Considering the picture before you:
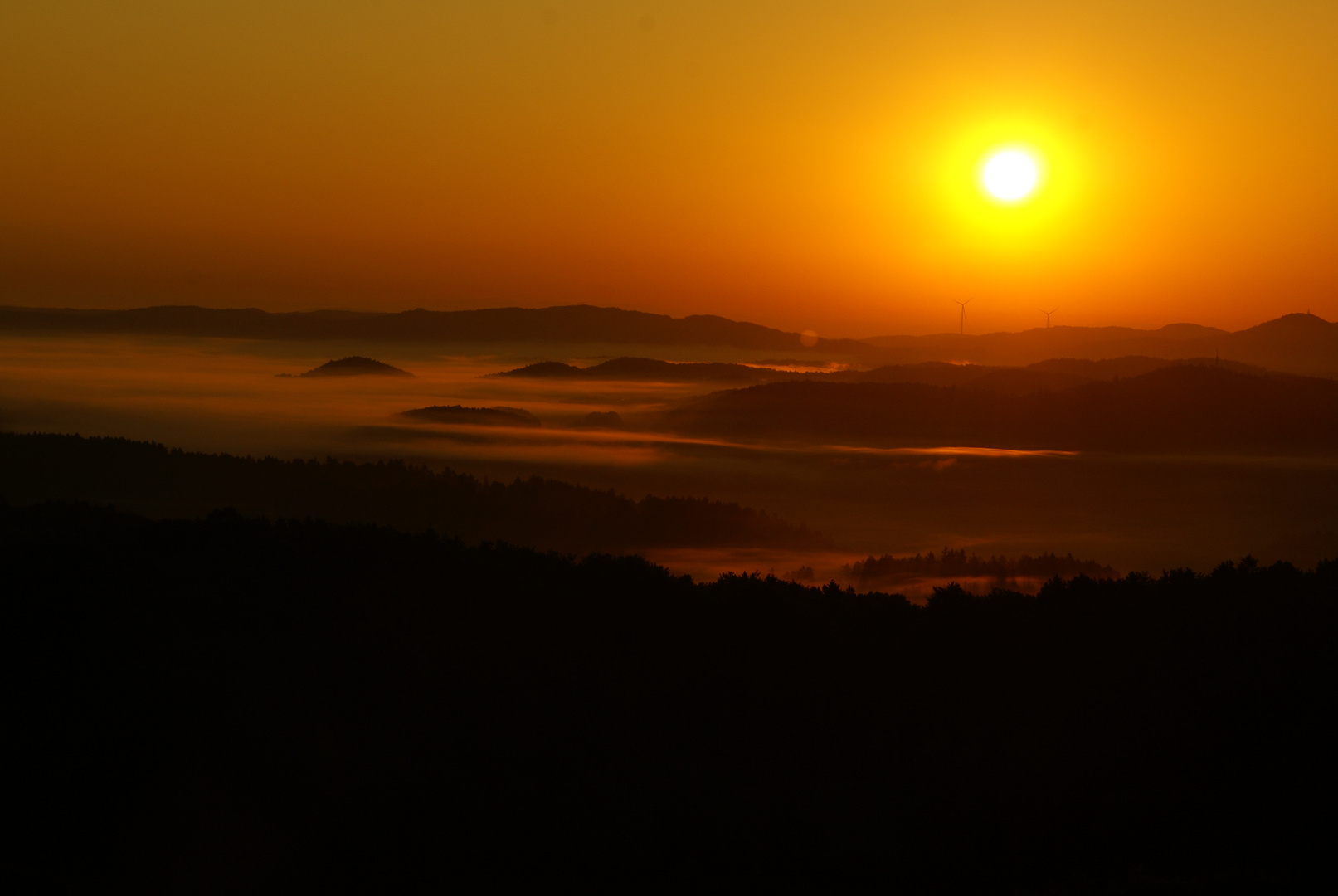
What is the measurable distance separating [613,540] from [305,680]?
114m

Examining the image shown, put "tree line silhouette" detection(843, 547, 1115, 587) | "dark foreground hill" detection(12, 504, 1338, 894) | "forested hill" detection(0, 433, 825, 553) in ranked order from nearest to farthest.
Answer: "dark foreground hill" detection(12, 504, 1338, 894) < "tree line silhouette" detection(843, 547, 1115, 587) < "forested hill" detection(0, 433, 825, 553)

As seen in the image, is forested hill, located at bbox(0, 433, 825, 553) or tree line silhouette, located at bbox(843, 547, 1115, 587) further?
forested hill, located at bbox(0, 433, 825, 553)

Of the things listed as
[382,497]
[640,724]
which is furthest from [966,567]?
[640,724]

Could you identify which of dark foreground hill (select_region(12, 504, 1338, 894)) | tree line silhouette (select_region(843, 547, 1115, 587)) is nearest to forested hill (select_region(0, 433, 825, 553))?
tree line silhouette (select_region(843, 547, 1115, 587))

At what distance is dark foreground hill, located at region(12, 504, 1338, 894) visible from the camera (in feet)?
53.0

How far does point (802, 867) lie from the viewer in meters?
16.6

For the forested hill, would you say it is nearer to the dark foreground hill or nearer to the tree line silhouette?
the tree line silhouette

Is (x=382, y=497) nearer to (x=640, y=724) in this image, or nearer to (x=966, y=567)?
(x=966, y=567)

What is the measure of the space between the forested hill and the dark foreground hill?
299 ft

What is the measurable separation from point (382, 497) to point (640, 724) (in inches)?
4738

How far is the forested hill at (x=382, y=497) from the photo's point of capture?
121188 millimetres

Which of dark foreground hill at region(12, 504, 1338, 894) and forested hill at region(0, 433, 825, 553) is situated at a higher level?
dark foreground hill at region(12, 504, 1338, 894)

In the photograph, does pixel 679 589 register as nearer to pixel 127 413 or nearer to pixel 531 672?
pixel 531 672

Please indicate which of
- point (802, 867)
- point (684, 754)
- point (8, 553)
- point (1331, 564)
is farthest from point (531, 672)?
point (1331, 564)
